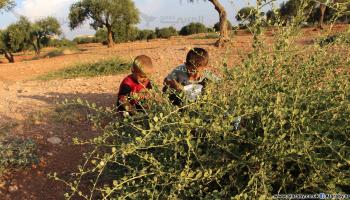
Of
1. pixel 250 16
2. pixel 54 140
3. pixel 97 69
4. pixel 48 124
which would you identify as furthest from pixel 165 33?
pixel 250 16

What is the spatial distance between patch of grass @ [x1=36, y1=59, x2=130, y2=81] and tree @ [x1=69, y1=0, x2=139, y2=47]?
46.3 feet

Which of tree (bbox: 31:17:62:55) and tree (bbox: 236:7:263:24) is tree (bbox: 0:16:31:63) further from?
tree (bbox: 236:7:263:24)

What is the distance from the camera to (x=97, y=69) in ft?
33.5

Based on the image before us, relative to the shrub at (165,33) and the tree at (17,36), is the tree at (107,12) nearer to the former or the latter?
the tree at (17,36)

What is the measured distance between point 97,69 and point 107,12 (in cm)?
1621

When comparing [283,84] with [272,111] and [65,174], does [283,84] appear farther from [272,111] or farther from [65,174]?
[65,174]

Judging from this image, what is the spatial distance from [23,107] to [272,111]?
428 cm

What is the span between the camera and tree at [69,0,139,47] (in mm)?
25281

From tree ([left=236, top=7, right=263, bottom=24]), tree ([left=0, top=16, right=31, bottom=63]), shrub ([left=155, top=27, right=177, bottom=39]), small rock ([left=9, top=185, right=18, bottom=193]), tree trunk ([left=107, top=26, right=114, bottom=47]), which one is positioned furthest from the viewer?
shrub ([left=155, top=27, right=177, bottom=39])

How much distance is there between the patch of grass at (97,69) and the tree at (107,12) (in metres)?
14.1

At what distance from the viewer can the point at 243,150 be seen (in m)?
2.14

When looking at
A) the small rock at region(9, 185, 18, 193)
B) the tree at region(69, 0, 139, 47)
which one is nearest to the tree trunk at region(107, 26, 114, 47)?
the tree at region(69, 0, 139, 47)

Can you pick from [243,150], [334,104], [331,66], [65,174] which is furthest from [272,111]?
[65,174]

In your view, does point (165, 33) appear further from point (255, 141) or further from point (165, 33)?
point (255, 141)
